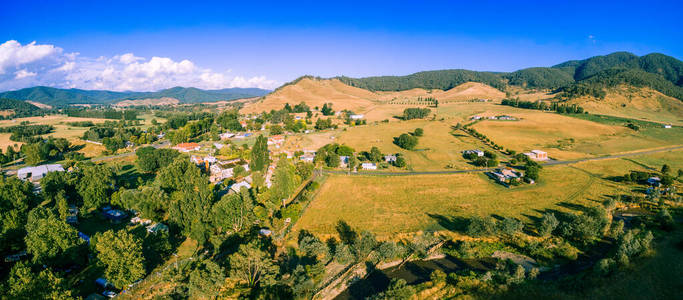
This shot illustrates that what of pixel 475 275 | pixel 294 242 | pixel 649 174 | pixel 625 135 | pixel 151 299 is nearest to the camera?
pixel 151 299

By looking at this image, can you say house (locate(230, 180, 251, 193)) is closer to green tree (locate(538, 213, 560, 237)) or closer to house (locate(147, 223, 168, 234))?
house (locate(147, 223, 168, 234))

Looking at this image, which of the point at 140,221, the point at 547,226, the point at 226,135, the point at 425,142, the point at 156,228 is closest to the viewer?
the point at 547,226

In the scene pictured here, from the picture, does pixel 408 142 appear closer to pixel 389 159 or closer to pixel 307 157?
pixel 389 159

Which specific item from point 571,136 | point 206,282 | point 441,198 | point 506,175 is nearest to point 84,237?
point 206,282

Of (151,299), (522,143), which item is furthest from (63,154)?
(522,143)

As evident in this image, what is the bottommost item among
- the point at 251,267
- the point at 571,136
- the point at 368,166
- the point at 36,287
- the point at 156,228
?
the point at 251,267

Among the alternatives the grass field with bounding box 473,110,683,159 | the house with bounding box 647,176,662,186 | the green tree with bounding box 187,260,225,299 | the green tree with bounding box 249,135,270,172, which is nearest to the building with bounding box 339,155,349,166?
the green tree with bounding box 249,135,270,172

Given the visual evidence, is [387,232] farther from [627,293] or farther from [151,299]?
→ [151,299]
